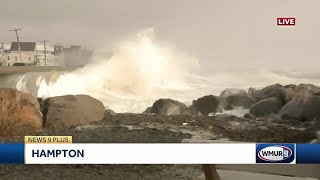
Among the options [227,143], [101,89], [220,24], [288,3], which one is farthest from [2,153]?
[288,3]

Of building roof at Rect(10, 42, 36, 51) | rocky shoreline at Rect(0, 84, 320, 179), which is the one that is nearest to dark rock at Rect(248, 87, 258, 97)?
rocky shoreline at Rect(0, 84, 320, 179)

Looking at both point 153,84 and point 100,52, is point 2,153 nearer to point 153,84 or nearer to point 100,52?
point 100,52

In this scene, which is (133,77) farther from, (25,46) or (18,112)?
(18,112)

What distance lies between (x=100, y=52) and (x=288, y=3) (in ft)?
4.03

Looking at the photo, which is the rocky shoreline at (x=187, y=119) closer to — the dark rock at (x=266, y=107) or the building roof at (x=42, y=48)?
the dark rock at (x=266, y=107)

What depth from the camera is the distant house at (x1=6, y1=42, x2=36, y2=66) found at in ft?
9.89

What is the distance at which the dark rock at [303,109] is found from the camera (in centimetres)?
332

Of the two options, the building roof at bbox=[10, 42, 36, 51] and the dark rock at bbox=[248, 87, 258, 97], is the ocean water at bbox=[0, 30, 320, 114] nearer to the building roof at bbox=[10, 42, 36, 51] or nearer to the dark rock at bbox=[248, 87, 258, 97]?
the dark rock at bbox=[248, 87, 258, 97]

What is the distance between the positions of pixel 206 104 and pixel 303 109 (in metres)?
0.71

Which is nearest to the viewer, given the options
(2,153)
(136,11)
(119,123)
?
(2,153)

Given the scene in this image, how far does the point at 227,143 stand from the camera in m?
3.02

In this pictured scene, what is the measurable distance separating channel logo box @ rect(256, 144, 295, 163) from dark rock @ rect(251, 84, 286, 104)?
1.17 ft

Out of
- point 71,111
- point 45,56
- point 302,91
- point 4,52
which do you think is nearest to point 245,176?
point 302,91

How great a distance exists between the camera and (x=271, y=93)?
3.27m
